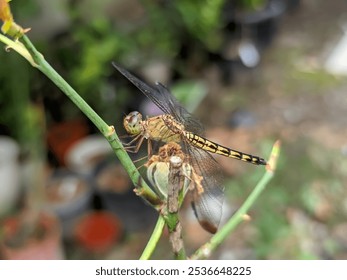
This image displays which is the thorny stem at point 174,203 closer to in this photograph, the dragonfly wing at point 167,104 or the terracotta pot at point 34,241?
the dragonfly wing at point 167,104

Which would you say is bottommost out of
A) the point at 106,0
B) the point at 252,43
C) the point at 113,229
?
the point at 113,229

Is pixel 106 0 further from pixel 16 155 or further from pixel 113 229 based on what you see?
pixel 113 229

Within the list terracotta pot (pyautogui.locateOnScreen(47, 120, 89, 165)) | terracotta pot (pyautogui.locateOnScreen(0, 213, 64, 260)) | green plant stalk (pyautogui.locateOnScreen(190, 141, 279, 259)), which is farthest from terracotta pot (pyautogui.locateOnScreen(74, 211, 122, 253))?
green plant stalk (pyautogui.locateOnScreen(190, 141, 279, 259))

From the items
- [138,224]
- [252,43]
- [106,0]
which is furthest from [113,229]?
[252,43]

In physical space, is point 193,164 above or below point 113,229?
below

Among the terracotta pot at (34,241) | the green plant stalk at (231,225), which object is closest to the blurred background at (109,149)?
the terracotta pot at (34,241)

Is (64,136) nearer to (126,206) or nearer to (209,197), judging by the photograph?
(126,206)
